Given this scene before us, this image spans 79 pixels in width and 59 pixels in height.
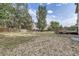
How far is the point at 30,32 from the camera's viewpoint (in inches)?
111

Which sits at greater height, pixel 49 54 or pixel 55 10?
pixel 55 10

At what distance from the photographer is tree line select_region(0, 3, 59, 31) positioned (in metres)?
2.78

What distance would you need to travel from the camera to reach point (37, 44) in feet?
9.09

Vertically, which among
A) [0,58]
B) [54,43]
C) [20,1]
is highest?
[20,1]

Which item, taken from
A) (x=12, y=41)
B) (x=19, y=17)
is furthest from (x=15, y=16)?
(x=12, y=41)

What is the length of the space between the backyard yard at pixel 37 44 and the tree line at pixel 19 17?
0.12 metres

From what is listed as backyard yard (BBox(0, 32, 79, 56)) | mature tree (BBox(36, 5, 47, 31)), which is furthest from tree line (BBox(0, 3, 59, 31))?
backyard yard (BBox(0, 32, 79, 56))

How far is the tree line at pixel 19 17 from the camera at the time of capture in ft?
9.11

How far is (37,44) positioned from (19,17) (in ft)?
1.53

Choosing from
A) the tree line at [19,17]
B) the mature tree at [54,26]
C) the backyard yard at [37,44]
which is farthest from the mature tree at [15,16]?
the mature tree at [54,26]

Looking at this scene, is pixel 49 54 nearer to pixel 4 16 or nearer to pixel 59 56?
pixel 59 56

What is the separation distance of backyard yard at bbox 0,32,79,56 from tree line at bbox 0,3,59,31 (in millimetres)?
117

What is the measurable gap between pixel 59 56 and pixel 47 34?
1.17 feet

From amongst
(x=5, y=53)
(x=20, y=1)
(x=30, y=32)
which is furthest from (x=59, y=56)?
(x=20, y=1)
